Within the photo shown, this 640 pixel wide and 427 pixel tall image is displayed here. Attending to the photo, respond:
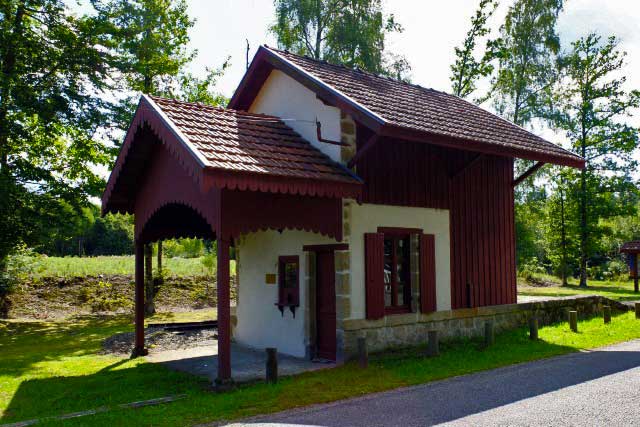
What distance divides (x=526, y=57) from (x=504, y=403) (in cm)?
2651

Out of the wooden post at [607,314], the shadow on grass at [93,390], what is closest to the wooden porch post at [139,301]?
the shadow on grass at [93,390]

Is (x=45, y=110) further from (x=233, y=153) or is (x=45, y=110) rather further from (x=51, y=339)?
(x=233, y=153)

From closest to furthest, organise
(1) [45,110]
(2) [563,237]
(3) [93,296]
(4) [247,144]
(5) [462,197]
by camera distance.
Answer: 1. (4) [247,144]
2. (5) [462,197]
3. (1) [45,110]
4. (3) [93,296]
5. (2) [563,237]

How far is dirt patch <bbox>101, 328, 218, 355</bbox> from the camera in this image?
43.9 ft

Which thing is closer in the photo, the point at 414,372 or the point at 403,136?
the point at 414,372

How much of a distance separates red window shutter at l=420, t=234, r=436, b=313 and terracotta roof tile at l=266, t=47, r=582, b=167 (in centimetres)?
223

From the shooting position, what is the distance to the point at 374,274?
11.3 meters

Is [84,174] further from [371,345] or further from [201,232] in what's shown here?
[371,345]

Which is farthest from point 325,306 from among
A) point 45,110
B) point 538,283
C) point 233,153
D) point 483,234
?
point 538,283

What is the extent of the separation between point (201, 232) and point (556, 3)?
2456 cm

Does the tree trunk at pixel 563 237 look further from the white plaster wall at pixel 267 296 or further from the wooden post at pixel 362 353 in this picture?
the wooden post at pixel 362 353

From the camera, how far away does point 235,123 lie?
1090cm

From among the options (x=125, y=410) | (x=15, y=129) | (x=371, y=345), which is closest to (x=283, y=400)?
(x=125, y=410)

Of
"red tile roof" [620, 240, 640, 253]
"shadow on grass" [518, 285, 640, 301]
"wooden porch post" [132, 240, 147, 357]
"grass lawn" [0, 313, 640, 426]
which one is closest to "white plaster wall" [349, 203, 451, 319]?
"grass lawn" [0, 313, 640, 426]
